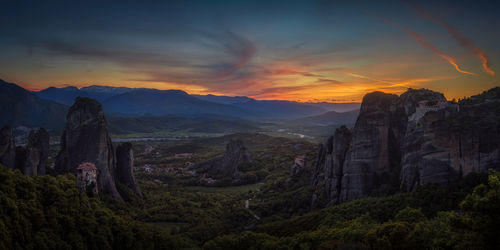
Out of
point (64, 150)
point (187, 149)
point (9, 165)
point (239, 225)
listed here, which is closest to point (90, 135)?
point (64, 150)

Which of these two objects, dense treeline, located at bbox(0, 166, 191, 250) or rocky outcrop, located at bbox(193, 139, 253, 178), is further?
rocky outcrop, located at bbox(193, 139, 253, 178)

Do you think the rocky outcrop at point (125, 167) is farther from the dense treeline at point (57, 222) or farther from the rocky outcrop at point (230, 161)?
the rocky outcrop at point (230, 161)

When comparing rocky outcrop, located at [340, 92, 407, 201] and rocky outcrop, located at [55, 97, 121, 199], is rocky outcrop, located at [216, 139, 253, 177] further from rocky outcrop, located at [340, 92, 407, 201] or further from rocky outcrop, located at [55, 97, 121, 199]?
rocky outcrop, located at [340, 92, 407, 201]

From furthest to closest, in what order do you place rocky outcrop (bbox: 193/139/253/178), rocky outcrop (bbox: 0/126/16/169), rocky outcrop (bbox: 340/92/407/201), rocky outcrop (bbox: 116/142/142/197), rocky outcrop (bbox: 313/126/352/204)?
rocky outcrop (bbox: 193/139/253/178) → rocky outcrop (bbox: 116/142/142/197) → rocky outcrop (bbox: 313/126/352/204) → rocky outcrop (bbox: 0/126/16/169) → rocky outcrop (bbox: 340/92/407/201)

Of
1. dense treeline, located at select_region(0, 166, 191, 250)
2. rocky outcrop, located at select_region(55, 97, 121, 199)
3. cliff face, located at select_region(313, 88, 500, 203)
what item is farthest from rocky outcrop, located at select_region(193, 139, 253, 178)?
dense treeline, located at select_region(0, 166, 191, 250)

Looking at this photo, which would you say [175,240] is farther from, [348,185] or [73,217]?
[348,185]

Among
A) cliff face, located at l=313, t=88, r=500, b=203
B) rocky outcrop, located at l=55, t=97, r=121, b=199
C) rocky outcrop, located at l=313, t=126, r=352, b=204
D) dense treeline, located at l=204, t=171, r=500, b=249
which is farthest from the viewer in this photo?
rocky outcrop, located at l=55, t=97, r=121, b=199

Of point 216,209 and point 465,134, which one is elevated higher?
point 465,134

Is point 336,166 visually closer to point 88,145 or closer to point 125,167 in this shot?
point 125,167
